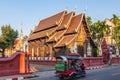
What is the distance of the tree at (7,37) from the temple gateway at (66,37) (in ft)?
30.2

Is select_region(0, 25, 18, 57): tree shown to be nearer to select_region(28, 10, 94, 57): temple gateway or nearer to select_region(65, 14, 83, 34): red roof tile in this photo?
select_region(28, 10, 94, 57): temple gateway

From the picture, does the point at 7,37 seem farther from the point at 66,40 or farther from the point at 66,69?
the point at 66,69

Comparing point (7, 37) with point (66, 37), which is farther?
point (7, 37)

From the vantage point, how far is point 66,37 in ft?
159

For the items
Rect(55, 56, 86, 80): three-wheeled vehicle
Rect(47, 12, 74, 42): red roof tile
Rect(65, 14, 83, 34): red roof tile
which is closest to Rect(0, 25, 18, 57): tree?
Rect(47, 12, 74, 42): red roof tile

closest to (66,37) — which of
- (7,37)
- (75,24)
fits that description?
(75,24)

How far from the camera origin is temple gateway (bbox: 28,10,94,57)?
4650 cm

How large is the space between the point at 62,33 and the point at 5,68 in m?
25.8

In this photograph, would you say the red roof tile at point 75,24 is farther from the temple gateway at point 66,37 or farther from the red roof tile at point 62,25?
the red roof tile at point 62,25

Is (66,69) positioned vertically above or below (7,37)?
below

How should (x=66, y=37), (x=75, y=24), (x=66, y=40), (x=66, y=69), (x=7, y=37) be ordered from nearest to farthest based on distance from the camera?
(x=66, y=69) < (x=66, y=40) < (x=66, y=37) < (x=75, y=24) < (x=7, y=37)

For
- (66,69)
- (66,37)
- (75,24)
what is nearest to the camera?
(66,69)

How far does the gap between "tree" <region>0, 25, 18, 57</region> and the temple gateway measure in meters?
9.20

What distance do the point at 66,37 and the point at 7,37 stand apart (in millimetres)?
20137
